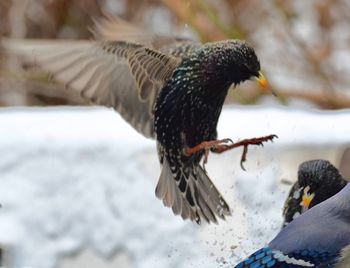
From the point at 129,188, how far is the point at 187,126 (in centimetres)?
30

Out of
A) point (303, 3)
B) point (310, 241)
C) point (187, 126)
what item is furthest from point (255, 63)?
point (303, 3)

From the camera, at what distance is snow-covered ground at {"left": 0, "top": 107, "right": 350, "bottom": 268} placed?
101 inches

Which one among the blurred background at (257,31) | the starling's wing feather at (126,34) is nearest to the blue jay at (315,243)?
the starling's wing feather at (126,34)

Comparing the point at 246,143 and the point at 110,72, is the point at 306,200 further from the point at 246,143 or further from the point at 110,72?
the point at 110,72

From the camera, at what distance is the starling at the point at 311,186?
8.02ft

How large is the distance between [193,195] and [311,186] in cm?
25

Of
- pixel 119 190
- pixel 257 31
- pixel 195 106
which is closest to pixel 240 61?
pixel 195 106

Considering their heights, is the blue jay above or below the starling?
below

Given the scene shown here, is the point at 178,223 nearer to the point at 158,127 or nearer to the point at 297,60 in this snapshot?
the point at 158,127

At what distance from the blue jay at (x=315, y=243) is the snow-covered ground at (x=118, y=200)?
0.94 feet

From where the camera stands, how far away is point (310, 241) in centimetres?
225

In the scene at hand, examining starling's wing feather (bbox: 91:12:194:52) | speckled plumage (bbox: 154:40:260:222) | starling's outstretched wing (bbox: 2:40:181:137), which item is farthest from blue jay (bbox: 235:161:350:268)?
→ starling's wing feather (bbox: 91:12:194:52)

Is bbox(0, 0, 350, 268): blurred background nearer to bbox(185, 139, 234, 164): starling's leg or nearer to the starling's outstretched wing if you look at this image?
the starling's outstretched wing

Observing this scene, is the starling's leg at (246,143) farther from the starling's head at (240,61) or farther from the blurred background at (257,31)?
the blurred background at (257,31)
